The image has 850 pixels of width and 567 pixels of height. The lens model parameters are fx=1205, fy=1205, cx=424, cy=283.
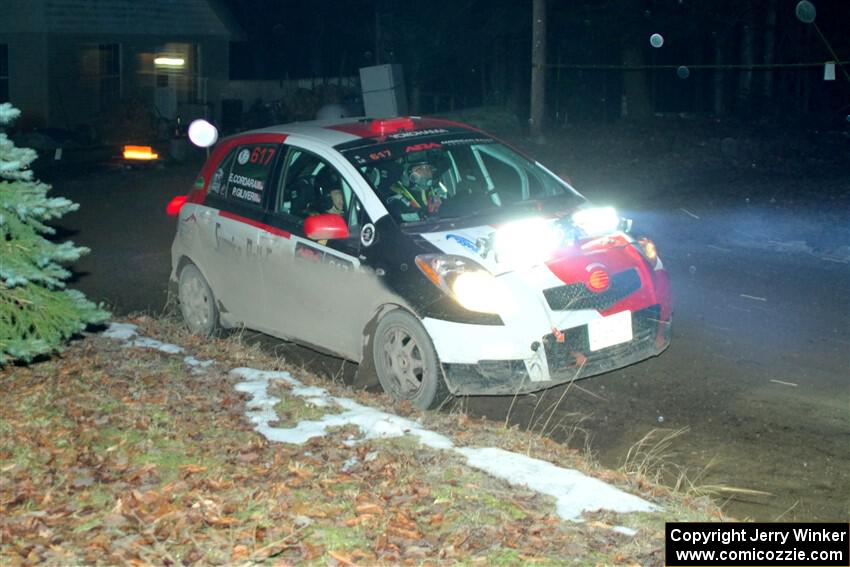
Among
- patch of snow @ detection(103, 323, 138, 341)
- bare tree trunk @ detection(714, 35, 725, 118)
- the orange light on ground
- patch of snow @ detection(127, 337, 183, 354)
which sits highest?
bare tree trunk @ detection(714, 35, 725, 118)

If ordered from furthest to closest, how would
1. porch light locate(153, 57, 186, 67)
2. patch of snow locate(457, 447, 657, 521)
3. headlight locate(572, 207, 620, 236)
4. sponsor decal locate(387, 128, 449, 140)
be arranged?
porch light locate(153, 57, 186, 67), sponsor decal locate(387, 128, 449, 140), headlight locate(572, 207, 620, 236), patch of snow locate(457, 447, 657, 521)

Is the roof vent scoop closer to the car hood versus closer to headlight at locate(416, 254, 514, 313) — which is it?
the car hood

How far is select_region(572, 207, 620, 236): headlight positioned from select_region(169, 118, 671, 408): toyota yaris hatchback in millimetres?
11

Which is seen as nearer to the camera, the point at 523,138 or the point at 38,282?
the point at 38,282

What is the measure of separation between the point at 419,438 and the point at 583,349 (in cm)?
144

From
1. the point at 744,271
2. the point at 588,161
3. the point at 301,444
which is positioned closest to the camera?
the point at 301,444

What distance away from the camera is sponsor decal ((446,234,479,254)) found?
779cm

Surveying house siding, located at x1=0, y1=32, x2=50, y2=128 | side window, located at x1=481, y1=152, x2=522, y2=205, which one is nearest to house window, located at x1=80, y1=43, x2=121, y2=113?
house siding, located at x1=0, y1=32, x2=50, y2=128

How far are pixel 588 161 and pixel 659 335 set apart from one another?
1243 cm

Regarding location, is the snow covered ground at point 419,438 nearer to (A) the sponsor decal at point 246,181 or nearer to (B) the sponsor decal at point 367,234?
(B) the sponsor decal at point 367,234

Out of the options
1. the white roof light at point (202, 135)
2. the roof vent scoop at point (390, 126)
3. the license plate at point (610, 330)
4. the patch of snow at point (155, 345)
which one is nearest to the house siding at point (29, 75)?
the white roof light at point (202, 135)

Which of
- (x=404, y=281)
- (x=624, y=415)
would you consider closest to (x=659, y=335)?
(x=624, y=415)

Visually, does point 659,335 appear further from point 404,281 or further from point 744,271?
point 744,271

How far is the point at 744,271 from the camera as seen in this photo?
481 inches
